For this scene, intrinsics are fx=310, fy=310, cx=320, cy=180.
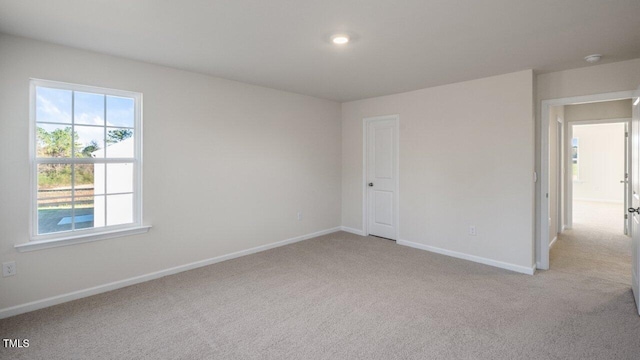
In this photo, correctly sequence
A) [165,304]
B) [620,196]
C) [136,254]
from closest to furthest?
[165,304]
[136,254]
[620,196]

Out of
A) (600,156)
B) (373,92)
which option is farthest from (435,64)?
(600,156)

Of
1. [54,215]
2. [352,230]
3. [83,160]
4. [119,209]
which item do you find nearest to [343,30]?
[83,160]

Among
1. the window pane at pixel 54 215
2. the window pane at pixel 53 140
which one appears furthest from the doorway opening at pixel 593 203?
the window pane at pixel 53 140

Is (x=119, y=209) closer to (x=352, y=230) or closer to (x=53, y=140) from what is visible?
(x=53, y=140)

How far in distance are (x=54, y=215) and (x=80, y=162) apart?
1.78ft

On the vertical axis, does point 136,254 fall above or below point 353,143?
below

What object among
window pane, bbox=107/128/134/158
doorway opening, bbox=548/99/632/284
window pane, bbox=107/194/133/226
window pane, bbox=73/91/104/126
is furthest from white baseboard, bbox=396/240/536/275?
window pane, bbox=73/91/104/126

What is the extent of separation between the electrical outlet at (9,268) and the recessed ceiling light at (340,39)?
133 inches

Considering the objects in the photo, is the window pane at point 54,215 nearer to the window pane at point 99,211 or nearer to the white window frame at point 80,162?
the white window frame at point 80,162

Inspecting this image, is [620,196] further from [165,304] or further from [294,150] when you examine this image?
[165,304]

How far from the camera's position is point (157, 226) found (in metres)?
3.52

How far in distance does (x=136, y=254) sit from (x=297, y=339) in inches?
84.0

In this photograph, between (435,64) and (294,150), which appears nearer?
(435,64)

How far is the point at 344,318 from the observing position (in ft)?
8.61
